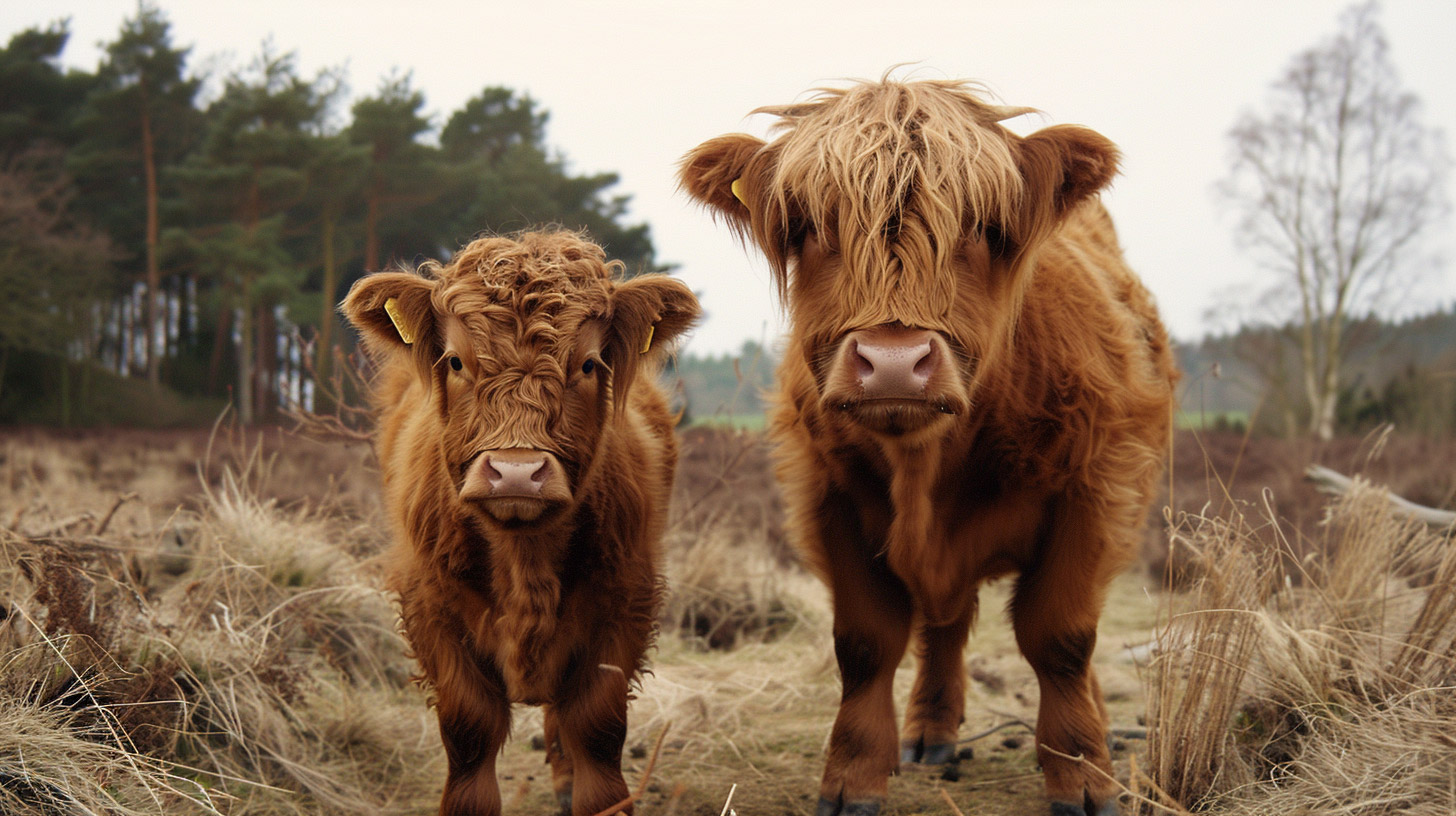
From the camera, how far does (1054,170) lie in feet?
8.50

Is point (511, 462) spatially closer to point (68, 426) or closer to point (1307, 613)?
point (1307, 613)

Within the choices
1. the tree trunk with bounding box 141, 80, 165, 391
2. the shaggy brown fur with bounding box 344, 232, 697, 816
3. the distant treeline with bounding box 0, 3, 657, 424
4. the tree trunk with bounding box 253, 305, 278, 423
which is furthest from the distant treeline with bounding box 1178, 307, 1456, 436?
the tree trunk with bounding box 141, 80, 165, 391

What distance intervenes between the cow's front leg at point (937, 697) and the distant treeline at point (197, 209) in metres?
17.8

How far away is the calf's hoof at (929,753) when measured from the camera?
3586 millimetres

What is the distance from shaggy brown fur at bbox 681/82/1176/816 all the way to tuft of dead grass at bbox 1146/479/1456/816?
0.85 feet

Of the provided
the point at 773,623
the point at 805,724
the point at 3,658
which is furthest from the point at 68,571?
the point at 773,623

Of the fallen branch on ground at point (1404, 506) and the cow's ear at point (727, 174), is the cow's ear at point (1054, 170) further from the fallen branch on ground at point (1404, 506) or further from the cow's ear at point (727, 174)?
the fallen branch on ground at point (1404, 506)

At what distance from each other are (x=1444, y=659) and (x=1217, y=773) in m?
0.69

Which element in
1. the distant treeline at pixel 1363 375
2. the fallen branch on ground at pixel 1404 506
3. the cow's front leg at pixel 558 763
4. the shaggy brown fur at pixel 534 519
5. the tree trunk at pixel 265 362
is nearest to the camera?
the shaggy brown fur at pixel 534 519

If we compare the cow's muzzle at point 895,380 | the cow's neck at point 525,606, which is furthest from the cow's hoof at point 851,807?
the cow's muzzle at point 895,380

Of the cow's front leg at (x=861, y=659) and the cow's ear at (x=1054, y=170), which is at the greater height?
the cow's ear at (x=1054, y=170)

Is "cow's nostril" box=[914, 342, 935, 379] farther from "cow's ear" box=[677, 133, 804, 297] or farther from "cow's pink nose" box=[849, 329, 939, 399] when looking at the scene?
"cow's ear" box=[677, 133, 804, 297]

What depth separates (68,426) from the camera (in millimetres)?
20266

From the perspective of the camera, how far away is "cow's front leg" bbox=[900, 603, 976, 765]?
3609 mm
